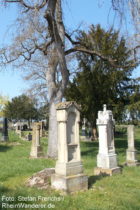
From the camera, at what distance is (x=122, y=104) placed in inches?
844

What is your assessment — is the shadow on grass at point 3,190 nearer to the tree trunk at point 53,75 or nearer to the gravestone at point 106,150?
the gravestone at point 106,150

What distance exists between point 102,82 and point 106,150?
1409 centimetres

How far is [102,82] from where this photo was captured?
2197 cm

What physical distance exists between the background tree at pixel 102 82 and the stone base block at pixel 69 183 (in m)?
15.3

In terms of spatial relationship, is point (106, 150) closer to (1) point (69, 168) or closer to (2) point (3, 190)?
(1) point (69, 168)

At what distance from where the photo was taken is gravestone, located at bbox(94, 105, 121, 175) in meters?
→ 8.14

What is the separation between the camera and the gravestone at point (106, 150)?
8141mm

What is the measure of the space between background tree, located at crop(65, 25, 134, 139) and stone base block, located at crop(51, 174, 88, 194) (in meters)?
15.3

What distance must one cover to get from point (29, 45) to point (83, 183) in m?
8.88

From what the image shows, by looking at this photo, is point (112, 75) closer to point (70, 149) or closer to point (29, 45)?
point (29, 45)

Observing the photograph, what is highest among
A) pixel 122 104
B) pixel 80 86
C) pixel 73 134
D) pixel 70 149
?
pixel 80 86

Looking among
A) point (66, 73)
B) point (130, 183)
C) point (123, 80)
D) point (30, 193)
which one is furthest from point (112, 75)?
point (30, 193)

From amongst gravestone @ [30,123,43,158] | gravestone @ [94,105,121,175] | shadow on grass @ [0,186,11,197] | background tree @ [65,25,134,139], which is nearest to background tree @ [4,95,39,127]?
background tree @ [65,25,134,139]

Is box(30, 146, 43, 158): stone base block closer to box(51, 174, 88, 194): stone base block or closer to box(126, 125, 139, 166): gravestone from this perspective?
box(126, 125, 139, 166): gravestone
